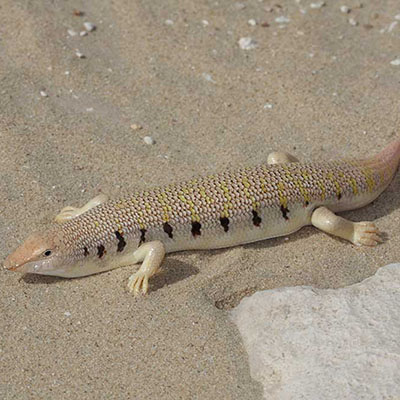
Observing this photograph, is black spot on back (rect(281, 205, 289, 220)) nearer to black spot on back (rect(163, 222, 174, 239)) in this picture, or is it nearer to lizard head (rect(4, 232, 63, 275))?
black spot on back (rect(163, 222, 174, 239))

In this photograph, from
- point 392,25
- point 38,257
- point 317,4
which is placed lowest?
point 392,25

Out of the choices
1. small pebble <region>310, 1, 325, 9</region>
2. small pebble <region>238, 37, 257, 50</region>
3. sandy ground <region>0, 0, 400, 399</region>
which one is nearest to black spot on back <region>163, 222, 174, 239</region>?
sandy ground <region>0, 0, 400, 399</region>

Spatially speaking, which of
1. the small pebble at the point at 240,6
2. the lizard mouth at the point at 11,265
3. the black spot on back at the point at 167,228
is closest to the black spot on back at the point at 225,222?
the black spot on back at the point at 167,228

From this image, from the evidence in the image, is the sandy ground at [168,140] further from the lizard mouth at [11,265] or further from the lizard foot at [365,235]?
the lizard mouth at [11,265]

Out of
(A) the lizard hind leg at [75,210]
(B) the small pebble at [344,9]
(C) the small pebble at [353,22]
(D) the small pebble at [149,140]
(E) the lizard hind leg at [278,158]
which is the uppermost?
(A) the lizard hind leg at [75,210]

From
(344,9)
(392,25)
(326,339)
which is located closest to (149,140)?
(326,339)

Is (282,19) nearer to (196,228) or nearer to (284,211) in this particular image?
(284,211)
